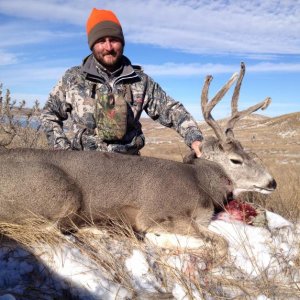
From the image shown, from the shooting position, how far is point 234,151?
521cm

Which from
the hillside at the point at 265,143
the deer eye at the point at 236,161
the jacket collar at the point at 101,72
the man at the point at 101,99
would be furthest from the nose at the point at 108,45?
the deer eye at the point at 236,161

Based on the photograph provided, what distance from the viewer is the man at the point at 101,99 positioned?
5.64m

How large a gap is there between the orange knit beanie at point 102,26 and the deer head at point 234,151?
154 cm

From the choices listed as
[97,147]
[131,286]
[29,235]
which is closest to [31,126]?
[97,147]

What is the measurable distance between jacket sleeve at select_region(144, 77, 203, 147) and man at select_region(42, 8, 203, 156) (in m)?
0.01

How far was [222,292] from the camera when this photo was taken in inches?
114

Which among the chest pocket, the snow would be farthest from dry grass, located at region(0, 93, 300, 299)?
the chest pocket

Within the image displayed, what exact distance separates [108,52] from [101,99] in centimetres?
70

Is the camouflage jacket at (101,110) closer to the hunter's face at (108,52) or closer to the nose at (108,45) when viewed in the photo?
the hunter's face at (108,52)

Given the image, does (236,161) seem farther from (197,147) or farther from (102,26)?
(102,26)

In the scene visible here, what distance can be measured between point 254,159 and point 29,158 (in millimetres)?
2768

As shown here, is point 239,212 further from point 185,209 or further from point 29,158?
point 29,158

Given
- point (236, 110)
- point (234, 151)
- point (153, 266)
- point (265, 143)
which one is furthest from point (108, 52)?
point (265, 143)

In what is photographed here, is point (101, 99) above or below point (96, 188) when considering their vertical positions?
above
